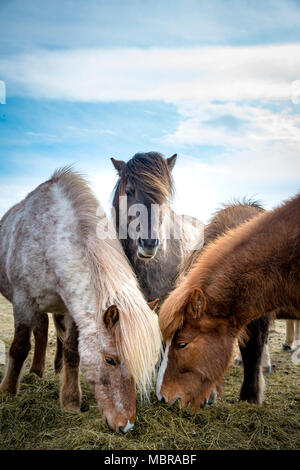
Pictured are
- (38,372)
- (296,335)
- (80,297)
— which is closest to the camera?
(80,297)

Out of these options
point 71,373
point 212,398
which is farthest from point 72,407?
point 212,398

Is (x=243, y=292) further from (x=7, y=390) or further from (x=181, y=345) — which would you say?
(x=7, y=390)

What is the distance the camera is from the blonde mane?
3.21 m

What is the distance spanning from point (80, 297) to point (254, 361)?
213 centimetres

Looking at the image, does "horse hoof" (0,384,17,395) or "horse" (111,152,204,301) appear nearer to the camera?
"horse hoof" (0,384,17,395)

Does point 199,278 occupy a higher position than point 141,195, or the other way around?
point 141,195

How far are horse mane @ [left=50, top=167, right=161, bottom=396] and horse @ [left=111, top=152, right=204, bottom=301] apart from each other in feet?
2.07

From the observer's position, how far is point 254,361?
407cm

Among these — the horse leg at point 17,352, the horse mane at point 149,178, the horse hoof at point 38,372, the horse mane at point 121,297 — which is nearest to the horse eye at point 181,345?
the horse mane at point 121,297

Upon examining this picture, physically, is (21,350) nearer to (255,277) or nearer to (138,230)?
(138,230)

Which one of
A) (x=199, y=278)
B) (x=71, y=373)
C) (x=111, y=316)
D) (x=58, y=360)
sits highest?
(x=199, y=278)

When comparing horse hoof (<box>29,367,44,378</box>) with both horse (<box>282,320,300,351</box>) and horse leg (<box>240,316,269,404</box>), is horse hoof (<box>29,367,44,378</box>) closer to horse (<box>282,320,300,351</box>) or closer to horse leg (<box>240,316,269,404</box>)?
horse leg (<box>240,316,269,404</box>)

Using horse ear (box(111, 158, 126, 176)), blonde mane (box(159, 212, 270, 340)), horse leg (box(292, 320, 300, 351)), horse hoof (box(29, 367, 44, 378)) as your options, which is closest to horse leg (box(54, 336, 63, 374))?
horse hoof (box(29, 367, 44, 378))
